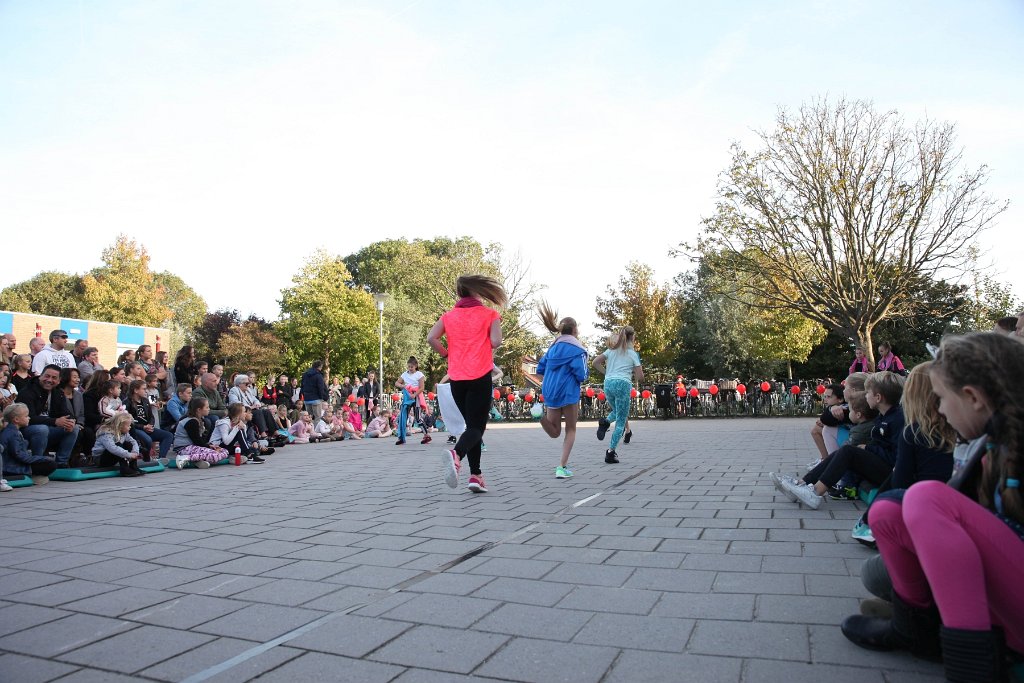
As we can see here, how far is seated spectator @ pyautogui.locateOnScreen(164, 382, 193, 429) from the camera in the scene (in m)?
10.9

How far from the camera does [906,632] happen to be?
231 cm

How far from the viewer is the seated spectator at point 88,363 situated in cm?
1089

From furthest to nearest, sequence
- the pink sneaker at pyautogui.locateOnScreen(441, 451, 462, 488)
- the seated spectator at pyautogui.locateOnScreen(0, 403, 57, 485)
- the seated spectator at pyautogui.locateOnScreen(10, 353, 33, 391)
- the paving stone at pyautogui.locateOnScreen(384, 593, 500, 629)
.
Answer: the seated spectator at pyautogui.locateOnScreen(10, 353, 33, 391)
the seated spectator at pyautogui.locateOnScreen(0, 403, 57, 485)
the pink sneaker at pyautogui.locateOnScreen(441, 451, 462, 488)
the paving stone at pyautogui.locateOnScreen(384, 593, 500, 629)

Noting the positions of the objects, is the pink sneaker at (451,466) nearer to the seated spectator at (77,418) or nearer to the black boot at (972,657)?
the black boot at (972,657)

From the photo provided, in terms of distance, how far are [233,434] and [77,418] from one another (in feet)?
7.47

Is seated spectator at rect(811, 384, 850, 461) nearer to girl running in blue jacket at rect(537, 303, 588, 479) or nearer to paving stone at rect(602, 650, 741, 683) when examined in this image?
girl running in blue jacket at rect(537, 303, 588, 479)

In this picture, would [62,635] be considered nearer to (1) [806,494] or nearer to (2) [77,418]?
(1) [806,494]

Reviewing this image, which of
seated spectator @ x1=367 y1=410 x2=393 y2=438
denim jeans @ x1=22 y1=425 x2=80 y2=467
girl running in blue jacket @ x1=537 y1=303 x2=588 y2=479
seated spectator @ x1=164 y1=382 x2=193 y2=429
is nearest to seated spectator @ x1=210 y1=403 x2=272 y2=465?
seated spectator @ x1=164 y1=382 x2=193 y2=429

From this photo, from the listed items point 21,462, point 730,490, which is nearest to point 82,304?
point 21,462

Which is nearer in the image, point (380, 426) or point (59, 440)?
point (59, 440)

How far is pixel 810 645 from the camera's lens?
96.5 inches

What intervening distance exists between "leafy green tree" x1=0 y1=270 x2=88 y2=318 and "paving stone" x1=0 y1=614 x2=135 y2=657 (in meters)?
54.0

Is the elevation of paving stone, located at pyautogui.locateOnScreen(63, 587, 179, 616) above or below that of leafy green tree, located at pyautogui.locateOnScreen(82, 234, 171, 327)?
below

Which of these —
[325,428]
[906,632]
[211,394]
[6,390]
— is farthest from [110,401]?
[906,632]
